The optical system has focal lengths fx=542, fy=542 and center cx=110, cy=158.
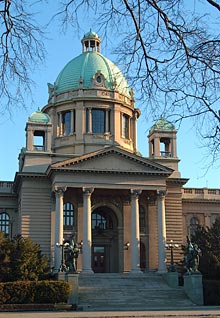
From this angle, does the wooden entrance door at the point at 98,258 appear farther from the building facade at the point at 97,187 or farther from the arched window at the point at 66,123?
the arched window at the point at 66,123

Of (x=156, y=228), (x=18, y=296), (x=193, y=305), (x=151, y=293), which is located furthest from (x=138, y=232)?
(x=18, y=296)

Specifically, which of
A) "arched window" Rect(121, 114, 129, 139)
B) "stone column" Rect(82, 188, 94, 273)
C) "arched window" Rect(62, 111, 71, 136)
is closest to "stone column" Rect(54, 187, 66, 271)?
"stone column" Rect(82, 188, 94, 273)

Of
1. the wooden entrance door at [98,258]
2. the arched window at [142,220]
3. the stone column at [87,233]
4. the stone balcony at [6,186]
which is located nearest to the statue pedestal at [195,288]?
the stone column at [87,233]

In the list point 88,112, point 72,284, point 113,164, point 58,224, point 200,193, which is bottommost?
point 72,284

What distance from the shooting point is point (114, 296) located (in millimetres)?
42625

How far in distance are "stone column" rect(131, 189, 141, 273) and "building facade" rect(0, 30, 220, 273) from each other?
97 mm

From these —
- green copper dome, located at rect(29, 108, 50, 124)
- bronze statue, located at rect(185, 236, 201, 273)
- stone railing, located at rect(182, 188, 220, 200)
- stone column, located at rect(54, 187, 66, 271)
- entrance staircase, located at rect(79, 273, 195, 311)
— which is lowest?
entrance staircase, located at rect(79, 273, 195, 311)

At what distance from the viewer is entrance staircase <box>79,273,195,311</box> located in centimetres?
3944

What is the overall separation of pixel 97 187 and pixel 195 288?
1503 cm

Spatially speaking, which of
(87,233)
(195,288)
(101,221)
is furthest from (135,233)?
(195,288)

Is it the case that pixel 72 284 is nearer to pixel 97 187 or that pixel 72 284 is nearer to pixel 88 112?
pixel 97 187

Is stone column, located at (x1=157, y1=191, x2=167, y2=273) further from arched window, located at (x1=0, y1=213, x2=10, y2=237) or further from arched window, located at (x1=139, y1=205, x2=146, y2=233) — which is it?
arched window, located at (x1=0, y1=213, x2=10, y2=237)

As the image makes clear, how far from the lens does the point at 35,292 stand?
128 ft

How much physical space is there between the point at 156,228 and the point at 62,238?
10778mm
